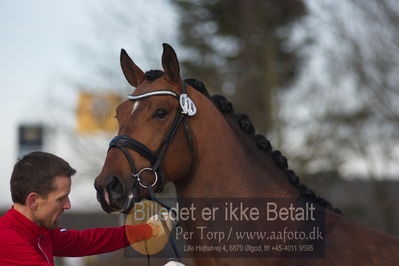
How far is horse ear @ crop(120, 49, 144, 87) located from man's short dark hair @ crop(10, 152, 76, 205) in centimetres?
117

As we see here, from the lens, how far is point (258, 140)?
157 inches

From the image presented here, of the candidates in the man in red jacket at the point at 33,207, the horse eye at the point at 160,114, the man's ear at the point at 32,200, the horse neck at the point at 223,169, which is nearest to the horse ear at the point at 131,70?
the horse eye at the point at 160,114

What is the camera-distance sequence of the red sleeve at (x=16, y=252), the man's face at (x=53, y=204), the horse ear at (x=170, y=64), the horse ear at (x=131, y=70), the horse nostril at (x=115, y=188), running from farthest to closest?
the horse ear at (x=131, y=70) < the horse ear at (x=170, y=64) < the horse nostril at (x=115, y=188) < the man's face at (x=53, y=204) < the red sleeve at (x=16, y=252)

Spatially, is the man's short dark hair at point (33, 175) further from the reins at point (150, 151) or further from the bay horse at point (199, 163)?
the reins at point (150, 151)

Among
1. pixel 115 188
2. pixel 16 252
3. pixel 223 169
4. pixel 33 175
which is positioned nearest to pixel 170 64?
pixel 223 169

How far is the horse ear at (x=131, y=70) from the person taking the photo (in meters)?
4.07

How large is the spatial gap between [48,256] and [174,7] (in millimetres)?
14346

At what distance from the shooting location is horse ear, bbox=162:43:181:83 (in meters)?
3.80

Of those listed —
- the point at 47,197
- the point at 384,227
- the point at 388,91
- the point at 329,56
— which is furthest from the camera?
the point at 384,227

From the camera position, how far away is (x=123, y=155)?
3.53 m

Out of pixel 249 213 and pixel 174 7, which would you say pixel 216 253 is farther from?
pixel 174 7

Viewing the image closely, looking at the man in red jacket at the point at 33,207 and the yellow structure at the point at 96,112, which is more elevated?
the yellow structure at the point at 96,112

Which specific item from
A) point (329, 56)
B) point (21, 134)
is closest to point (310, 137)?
point (329, 56)

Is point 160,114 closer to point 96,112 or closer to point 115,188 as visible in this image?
point 115,188
